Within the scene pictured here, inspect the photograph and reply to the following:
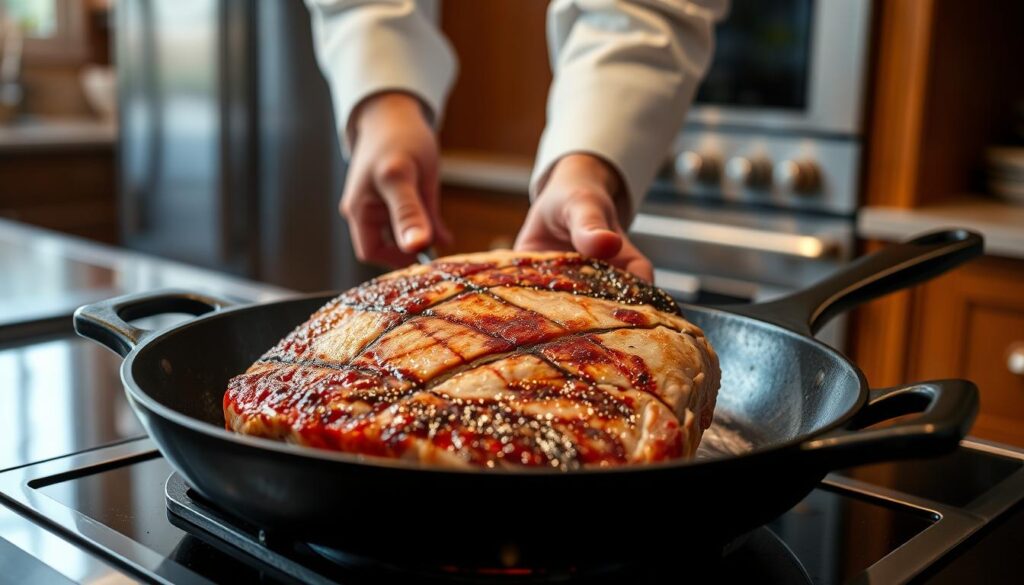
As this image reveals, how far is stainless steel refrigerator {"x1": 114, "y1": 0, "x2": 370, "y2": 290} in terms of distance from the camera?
10.5ft

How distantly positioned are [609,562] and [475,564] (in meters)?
0.07

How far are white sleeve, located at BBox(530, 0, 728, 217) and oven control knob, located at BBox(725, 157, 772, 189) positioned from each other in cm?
111

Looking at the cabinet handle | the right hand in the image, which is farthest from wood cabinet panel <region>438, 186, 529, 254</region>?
the right hand

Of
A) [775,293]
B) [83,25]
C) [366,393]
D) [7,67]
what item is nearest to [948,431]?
[366,393]

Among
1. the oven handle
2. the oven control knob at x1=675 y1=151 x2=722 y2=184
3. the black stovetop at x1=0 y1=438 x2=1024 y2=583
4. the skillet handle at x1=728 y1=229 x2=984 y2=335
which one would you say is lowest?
the oven handle

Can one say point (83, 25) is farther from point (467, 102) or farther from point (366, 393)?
point (366, 393)

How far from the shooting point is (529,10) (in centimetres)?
300

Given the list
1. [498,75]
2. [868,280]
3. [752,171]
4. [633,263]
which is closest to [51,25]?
[498,75]

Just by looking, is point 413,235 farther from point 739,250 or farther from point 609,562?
point 739,250

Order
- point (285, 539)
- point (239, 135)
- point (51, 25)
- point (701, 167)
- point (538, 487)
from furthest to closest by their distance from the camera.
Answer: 1. point (51, 25)
2. point (239, 135)
3. point (701, 167)
4. point (285, 539)
5. point (538, 487)

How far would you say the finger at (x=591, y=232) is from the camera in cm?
87

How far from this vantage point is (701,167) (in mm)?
2428

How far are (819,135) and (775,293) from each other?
1.13 ft

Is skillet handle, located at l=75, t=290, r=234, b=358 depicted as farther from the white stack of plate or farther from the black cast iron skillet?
the white stack of plate
